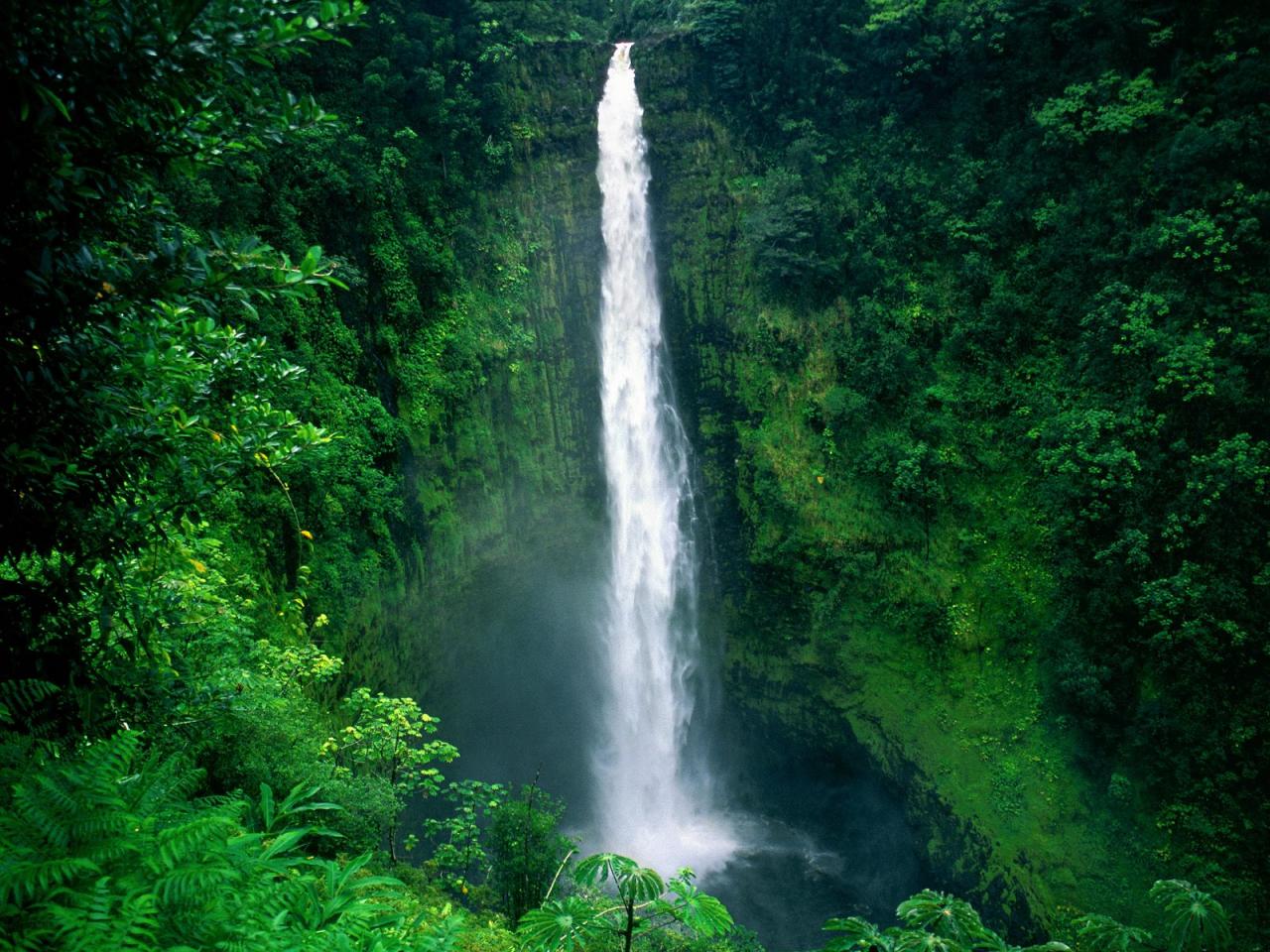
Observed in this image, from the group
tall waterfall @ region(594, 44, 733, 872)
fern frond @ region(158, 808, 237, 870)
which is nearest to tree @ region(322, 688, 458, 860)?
fern frond @ region(158, 808, 237, 870)

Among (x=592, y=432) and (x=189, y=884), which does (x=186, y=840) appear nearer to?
(x=189, y=884)

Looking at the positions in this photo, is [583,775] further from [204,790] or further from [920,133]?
[920,133]

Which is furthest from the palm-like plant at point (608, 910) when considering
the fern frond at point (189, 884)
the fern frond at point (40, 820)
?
the fern frond at point (40, 820)

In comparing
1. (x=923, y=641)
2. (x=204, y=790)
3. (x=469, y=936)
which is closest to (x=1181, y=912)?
(x=469, y=936)

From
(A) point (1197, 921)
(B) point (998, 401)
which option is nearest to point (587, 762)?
(B) point (998, 401)

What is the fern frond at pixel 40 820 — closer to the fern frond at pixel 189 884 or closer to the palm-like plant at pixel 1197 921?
the fern frond at pixel 189 884

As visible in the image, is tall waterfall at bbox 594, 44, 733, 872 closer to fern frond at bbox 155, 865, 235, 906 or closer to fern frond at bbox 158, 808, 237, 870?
fern frond at bbox 158, 808, 237, 870
